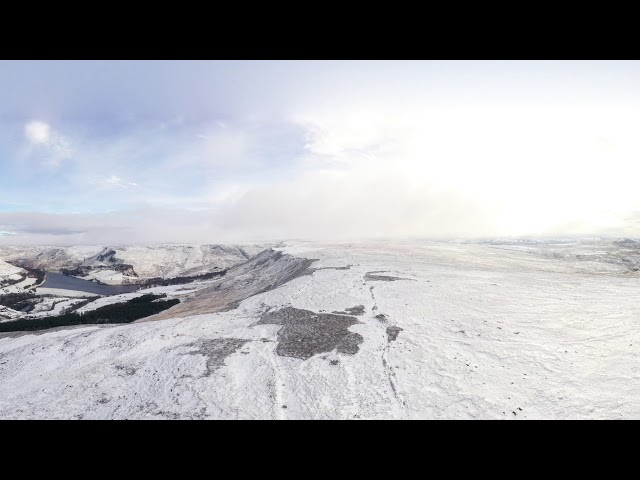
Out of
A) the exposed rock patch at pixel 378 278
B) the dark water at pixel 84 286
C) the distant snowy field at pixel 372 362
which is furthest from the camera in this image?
the dark water at pixel 84 286

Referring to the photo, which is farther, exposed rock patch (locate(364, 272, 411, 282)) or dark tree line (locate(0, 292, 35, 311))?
dark tree line (locate(0, 292, 35, 311))

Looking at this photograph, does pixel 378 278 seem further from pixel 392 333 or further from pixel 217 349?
pixel 217 349

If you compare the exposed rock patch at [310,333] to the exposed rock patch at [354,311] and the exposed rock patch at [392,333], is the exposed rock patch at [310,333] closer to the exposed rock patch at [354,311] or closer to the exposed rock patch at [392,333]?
the exposed rock patch at [354,311]

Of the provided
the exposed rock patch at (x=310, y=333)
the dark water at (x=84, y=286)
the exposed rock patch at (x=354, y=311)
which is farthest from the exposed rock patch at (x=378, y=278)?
the dark water at (x=84, y=286)

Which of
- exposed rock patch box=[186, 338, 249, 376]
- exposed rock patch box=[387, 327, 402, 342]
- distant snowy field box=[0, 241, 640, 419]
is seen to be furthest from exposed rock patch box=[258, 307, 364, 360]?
exposed rock patch box=[186, 338, 249, 376]

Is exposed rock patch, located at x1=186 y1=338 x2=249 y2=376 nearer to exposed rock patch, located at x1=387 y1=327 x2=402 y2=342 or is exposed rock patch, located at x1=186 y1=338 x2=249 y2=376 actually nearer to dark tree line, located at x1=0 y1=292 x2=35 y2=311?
exposed rock patch, located at x1=387 y1=327 x2=402 y2=342
